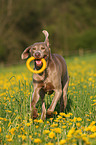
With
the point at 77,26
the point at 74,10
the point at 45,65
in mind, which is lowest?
the point at 45,65

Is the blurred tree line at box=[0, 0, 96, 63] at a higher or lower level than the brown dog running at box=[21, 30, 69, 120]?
higher

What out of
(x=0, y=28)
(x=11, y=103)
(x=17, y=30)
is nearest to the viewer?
(x=11, y=103)

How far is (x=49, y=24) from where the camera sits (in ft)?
146

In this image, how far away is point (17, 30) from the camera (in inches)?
1639

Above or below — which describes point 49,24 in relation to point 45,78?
above

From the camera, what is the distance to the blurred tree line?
119 feet

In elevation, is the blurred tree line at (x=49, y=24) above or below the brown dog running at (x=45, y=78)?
above

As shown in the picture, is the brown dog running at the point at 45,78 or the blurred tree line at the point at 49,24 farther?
the blurred tree line at the point at 49,24

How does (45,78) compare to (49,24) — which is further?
(49,24)

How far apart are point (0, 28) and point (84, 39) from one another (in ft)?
53.1

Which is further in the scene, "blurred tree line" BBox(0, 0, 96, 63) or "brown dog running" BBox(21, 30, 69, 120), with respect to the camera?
"blurred tree line" BBox(0, 0, 96, 63)

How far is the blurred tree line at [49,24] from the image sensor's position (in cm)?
3619

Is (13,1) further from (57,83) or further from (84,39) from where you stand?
(57,83)

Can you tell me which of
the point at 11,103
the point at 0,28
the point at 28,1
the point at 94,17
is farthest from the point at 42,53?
the point at 94,17
